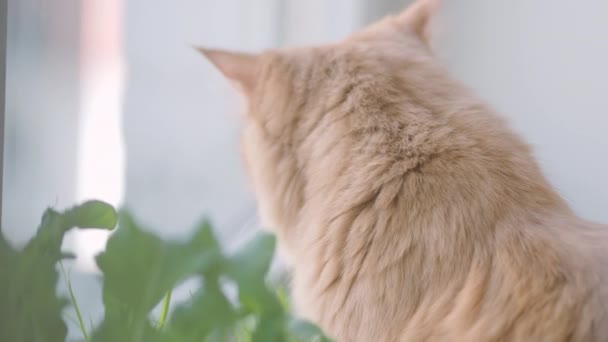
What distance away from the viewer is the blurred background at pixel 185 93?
0.99 meters

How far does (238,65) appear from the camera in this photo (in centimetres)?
101

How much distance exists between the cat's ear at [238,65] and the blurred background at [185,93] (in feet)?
0.36

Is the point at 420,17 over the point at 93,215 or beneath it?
over

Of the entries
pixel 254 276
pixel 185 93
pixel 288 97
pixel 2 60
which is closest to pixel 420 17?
pixel 288 97

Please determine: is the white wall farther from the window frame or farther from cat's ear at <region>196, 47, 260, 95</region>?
the window frame

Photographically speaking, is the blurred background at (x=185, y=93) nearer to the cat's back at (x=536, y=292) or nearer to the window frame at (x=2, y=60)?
the window frame at (x=2, y=60)

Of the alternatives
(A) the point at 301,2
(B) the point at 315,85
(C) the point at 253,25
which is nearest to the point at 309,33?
(A) the point at 301,2

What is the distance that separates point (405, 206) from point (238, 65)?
1.07 ft

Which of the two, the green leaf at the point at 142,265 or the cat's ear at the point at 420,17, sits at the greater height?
the cat's ear at the point at 420,17

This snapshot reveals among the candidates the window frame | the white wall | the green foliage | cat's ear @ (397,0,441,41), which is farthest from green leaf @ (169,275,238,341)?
the white wall

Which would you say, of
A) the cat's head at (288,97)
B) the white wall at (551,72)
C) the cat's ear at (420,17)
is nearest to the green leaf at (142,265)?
the cat's head at (288,97)

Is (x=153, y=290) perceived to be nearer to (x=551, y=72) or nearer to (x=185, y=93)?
(x=185, y=93)

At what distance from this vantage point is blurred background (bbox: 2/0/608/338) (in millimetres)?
986

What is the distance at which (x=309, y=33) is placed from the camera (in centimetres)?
184
